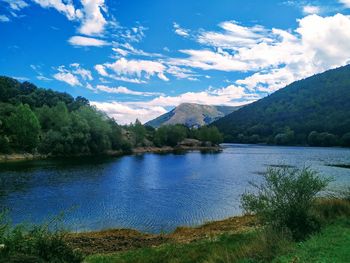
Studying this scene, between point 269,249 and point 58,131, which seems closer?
point 269,249

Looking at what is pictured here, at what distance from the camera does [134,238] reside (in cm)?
2636

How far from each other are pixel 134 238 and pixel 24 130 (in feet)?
307

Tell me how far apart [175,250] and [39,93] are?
186445 millimetres

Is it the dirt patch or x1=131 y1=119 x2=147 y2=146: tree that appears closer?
the dirt patch

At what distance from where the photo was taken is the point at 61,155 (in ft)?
387

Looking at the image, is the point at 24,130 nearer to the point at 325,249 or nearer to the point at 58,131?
the point at 58,131

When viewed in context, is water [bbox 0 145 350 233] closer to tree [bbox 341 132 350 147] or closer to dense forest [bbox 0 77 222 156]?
dense forest [bbox 0 77 222 156]

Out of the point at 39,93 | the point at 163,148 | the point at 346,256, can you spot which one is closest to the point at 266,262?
the point at 346,256

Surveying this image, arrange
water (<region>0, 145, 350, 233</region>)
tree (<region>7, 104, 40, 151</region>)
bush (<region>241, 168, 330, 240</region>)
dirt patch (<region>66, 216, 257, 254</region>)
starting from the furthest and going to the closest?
tree (<region>7, 104, 40, 151</region>) < water (<region>0, 145, 350, 233</region>) < dirt patch (<region>66, 216, 257, 254</region>) < bush (<region>241, 168, 330, 240</region>)

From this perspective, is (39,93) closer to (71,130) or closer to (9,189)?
(71,130)

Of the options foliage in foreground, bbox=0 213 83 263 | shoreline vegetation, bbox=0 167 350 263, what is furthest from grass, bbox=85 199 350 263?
foliage in foreground, bbox=0 213 83 263

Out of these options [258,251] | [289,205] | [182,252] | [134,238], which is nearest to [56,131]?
[134,238]

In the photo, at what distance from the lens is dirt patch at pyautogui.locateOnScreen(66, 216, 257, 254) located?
23.6 m

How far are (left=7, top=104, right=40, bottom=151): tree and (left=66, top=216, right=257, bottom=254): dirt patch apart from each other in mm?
91228
